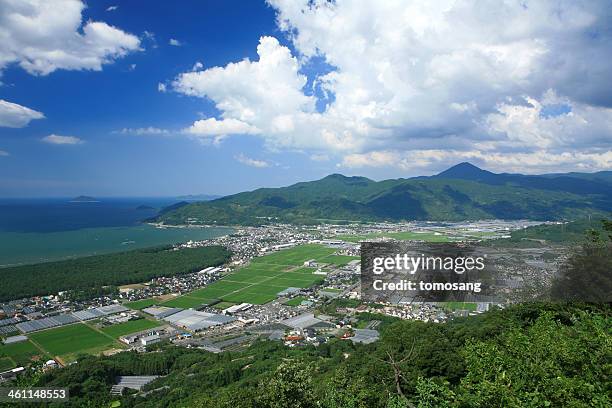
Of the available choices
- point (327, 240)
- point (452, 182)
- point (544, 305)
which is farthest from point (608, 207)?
point (544, 305)

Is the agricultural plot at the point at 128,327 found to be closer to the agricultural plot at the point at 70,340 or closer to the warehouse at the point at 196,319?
the agricultural plot at the point at 70,340

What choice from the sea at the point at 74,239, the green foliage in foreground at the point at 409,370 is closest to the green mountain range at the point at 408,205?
the sea at the point at 74,239

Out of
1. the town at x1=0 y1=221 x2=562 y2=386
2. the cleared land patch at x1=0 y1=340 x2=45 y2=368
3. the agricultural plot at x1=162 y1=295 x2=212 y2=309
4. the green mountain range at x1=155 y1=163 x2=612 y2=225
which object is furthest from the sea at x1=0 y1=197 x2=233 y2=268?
the cleared land patch at x1=0 y1=340 x2=45 y2=368

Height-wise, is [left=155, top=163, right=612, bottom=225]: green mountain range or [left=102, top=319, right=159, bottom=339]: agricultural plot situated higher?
[left=155, top=163, right=612, bottom=225]: green mountain range

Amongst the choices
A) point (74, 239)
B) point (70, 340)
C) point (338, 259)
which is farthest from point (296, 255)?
point (74, 239)

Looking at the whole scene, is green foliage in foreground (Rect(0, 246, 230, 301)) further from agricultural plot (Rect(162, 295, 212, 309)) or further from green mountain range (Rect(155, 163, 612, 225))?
green mountain range (Rect(155, 163, 612, 225))

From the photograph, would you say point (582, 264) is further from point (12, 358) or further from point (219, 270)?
point (219, 270)
